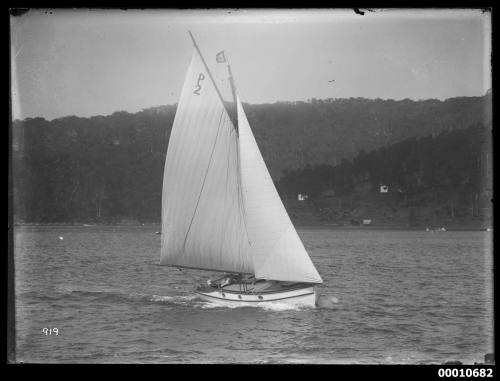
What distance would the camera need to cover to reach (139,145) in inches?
2167

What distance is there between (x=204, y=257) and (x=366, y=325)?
8285 mm

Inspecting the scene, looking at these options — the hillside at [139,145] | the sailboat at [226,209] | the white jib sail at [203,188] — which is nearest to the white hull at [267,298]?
the sailboat at [226,209]

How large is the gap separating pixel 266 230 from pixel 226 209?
7.59 feet

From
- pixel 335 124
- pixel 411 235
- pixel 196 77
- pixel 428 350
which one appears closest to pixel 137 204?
pixel 335 124

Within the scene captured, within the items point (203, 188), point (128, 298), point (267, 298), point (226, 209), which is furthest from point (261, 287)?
point (128, 298)

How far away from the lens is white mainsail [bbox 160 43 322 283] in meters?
30.5

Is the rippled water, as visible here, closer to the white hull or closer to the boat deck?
the white hull

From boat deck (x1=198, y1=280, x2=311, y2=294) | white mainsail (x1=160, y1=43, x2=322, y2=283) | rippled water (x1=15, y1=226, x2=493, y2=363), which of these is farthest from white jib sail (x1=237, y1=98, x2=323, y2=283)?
rippled water (x1=15, y1=226, x2=493, y2=363)

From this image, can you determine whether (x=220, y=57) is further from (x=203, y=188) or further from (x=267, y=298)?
(x=267, y=298)

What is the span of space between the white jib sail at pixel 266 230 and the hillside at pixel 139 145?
2578 millimetres

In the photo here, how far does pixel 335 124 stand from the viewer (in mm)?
58938

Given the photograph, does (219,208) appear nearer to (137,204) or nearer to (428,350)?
(428,350)

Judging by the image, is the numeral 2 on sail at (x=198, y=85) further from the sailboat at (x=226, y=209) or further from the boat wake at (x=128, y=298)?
the boat wake at (x=128, y=298)

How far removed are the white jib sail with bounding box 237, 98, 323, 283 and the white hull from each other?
704 millimetres
